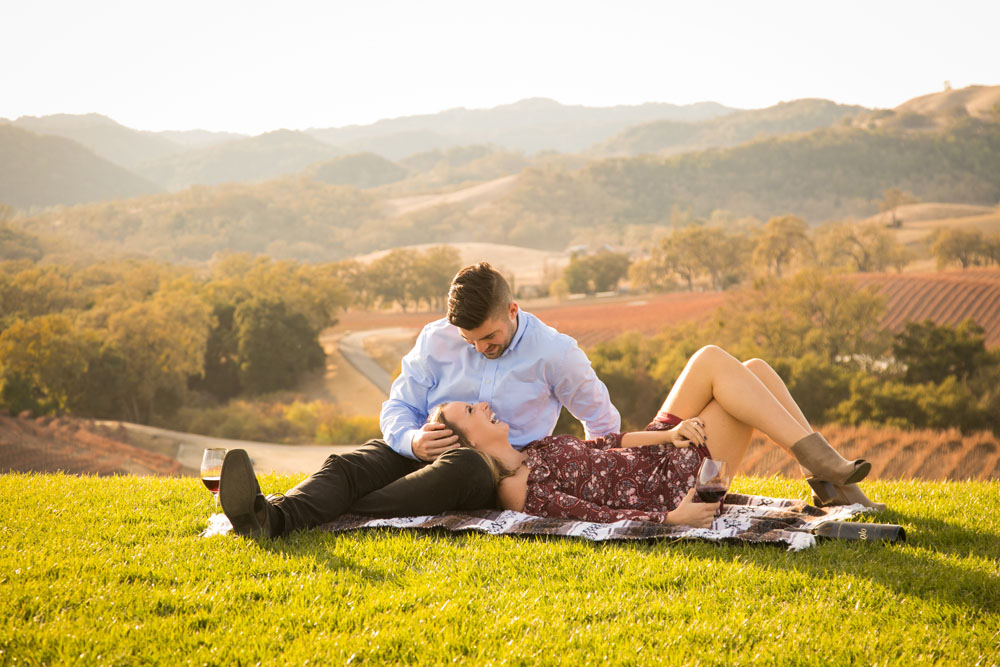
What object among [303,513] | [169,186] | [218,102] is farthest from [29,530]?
[169,186]

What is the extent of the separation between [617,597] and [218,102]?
38356mm

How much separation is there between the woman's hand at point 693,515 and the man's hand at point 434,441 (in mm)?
1102

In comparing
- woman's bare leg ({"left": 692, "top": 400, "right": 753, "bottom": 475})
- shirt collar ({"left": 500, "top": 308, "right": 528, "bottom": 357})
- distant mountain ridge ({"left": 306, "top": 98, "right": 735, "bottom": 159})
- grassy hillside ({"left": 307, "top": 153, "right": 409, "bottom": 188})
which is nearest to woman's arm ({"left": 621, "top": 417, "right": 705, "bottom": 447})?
woman's bare leg ({"left": 692, "top": 400, "right": 753, "bottom": 475})

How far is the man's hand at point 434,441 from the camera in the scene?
12.7 ft

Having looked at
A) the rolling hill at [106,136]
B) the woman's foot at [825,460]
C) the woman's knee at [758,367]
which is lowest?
the woman's foot at [825,460]

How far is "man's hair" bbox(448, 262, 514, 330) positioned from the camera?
3.83 m

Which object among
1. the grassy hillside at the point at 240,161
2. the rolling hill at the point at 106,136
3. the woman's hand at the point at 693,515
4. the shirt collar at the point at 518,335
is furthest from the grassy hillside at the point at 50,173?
the woman's hand at the point at 693,515

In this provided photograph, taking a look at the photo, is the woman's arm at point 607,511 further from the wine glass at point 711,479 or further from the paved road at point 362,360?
the paved road at point 362,360

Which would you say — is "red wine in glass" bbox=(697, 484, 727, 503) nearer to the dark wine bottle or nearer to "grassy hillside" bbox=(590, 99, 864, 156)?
the dark wine bottle

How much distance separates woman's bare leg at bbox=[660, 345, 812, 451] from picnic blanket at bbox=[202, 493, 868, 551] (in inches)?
15.2

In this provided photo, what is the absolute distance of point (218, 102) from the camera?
120 feet

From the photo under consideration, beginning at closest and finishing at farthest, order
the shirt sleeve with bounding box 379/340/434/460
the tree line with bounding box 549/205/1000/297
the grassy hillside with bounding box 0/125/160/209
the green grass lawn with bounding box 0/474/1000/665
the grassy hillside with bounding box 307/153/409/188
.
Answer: the green grass lawn with bounding box 0/474/1000/665, the shirt sleeve with bounding box 379/340/434/460, the tree line with bounding box 549/205/1000/297, the grassy hillside with bounding box 0/125/160/209, the grassy hillside with bounding box 307/153/409/188

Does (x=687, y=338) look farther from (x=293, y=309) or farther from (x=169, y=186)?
(x=169, y=186)

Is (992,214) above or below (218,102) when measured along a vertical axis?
below
